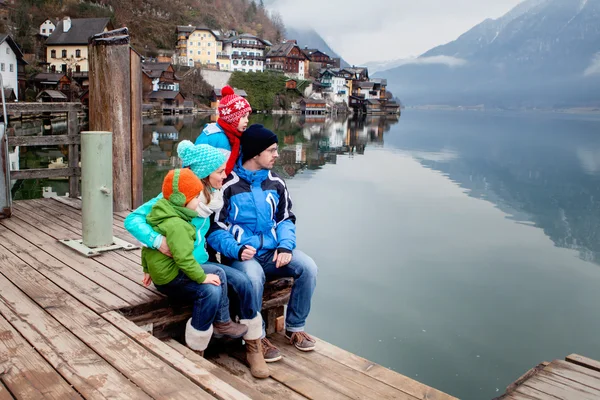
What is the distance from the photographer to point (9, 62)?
4012 centimetres

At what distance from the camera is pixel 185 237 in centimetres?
306

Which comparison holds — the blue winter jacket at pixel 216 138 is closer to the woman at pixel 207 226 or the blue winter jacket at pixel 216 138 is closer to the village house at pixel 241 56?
the woman at pixel 207 226

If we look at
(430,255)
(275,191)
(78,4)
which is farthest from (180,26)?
(275,191)

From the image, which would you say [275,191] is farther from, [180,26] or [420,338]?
[180,26]

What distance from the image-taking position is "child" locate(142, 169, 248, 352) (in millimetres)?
3055

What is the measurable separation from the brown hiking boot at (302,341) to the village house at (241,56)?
Result: 264 ft

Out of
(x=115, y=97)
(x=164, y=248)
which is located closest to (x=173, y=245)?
(x=164, y=248)

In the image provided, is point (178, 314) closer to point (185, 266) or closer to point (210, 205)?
point (185, 266)

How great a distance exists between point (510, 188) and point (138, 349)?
20365 millimetres

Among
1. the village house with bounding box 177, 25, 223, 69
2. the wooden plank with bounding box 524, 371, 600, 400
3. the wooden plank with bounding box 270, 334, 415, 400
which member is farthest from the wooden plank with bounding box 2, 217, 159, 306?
the village house with bounding box 177, 25, 223, 69

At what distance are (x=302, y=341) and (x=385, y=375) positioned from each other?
589 mm

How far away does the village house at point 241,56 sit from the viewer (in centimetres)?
8194

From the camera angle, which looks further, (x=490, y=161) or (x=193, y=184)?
(x=490, y=161)

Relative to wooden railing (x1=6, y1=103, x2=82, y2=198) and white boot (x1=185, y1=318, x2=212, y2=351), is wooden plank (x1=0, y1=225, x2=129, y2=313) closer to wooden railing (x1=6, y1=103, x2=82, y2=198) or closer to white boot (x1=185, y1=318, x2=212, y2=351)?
white boot (x1=185, y1=318, x2=212, y2=351)
